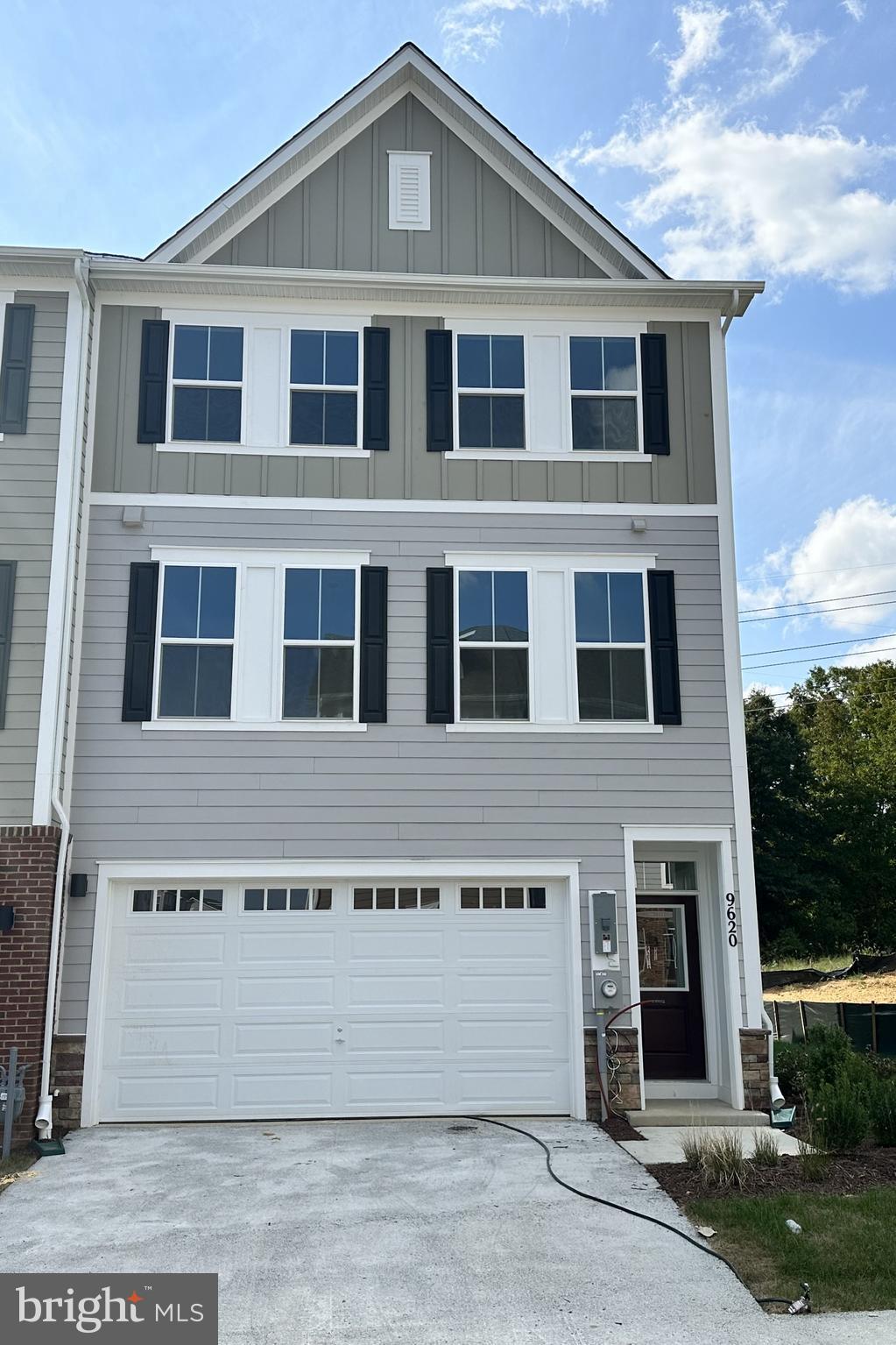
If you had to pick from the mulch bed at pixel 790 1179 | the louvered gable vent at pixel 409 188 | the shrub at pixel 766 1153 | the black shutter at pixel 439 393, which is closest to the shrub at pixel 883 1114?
the mulch bed at pixel 790 1179

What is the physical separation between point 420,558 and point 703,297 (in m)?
3.99

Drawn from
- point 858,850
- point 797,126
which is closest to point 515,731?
point 797,126

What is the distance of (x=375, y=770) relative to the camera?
10273mm

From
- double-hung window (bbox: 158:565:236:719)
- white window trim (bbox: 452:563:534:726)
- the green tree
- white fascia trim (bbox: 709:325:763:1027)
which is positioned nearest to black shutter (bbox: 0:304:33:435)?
double-hung window (bbox: 158:565:236:719)

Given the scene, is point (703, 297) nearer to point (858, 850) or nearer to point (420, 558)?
point (420, 558)

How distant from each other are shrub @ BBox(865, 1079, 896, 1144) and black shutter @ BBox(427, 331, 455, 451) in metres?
6.84

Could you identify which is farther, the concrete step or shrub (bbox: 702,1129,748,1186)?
the concrete step

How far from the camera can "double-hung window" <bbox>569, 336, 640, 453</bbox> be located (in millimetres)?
11133

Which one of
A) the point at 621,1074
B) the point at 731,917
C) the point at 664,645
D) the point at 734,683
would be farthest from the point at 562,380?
the point at 621,1074

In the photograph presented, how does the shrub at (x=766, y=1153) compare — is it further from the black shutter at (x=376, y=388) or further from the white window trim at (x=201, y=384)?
the white window trim at (x=201, y=384)

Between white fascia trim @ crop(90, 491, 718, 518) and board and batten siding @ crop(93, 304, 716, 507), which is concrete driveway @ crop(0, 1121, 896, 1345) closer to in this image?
white fascia trim @ crop(90, 491, 718, 518)

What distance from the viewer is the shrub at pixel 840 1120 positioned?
7.83 meters

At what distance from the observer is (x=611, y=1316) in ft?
17.8

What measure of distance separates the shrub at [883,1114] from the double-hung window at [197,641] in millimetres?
6288
